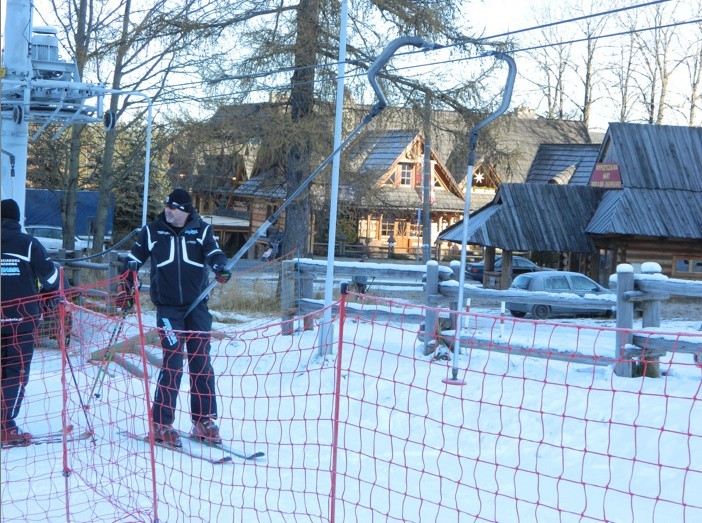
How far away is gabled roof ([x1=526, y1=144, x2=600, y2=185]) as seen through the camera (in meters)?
44.9

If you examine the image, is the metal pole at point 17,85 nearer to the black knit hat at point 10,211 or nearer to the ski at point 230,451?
the black knit hat at point 10,211

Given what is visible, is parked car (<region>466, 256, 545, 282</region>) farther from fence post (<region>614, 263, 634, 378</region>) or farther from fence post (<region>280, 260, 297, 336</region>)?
fence post (<region>614, 263, 634, 378</region>)

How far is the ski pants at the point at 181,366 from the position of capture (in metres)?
6.70

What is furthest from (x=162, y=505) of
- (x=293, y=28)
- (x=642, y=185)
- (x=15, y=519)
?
(x=642, y=185)

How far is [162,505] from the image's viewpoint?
5629 millimetres

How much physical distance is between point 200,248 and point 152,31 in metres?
13.7

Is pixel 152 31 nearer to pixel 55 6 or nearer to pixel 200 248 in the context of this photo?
pixel 55 6

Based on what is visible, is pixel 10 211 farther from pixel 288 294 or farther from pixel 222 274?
pixel 288 294

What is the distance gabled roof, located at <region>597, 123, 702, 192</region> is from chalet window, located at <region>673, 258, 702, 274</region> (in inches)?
90.2

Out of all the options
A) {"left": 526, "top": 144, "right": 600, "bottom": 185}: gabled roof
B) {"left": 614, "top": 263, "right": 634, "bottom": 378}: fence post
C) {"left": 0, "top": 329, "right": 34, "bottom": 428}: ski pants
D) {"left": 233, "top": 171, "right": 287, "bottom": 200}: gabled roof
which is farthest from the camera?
{"left": 526, "top": 144, "right": 600, "bottom": 185}: gabled roof

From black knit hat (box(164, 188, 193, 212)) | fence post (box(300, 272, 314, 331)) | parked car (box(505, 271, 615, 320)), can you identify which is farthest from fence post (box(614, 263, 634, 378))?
parked car (box(505, 271, 615, 320))

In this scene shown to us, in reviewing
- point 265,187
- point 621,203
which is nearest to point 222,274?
point 265,187

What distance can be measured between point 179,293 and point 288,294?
6122 millimetres

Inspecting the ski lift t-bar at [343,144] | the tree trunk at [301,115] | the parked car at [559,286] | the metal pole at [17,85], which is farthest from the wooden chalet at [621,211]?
the ski lift t-bar at [343,144]
